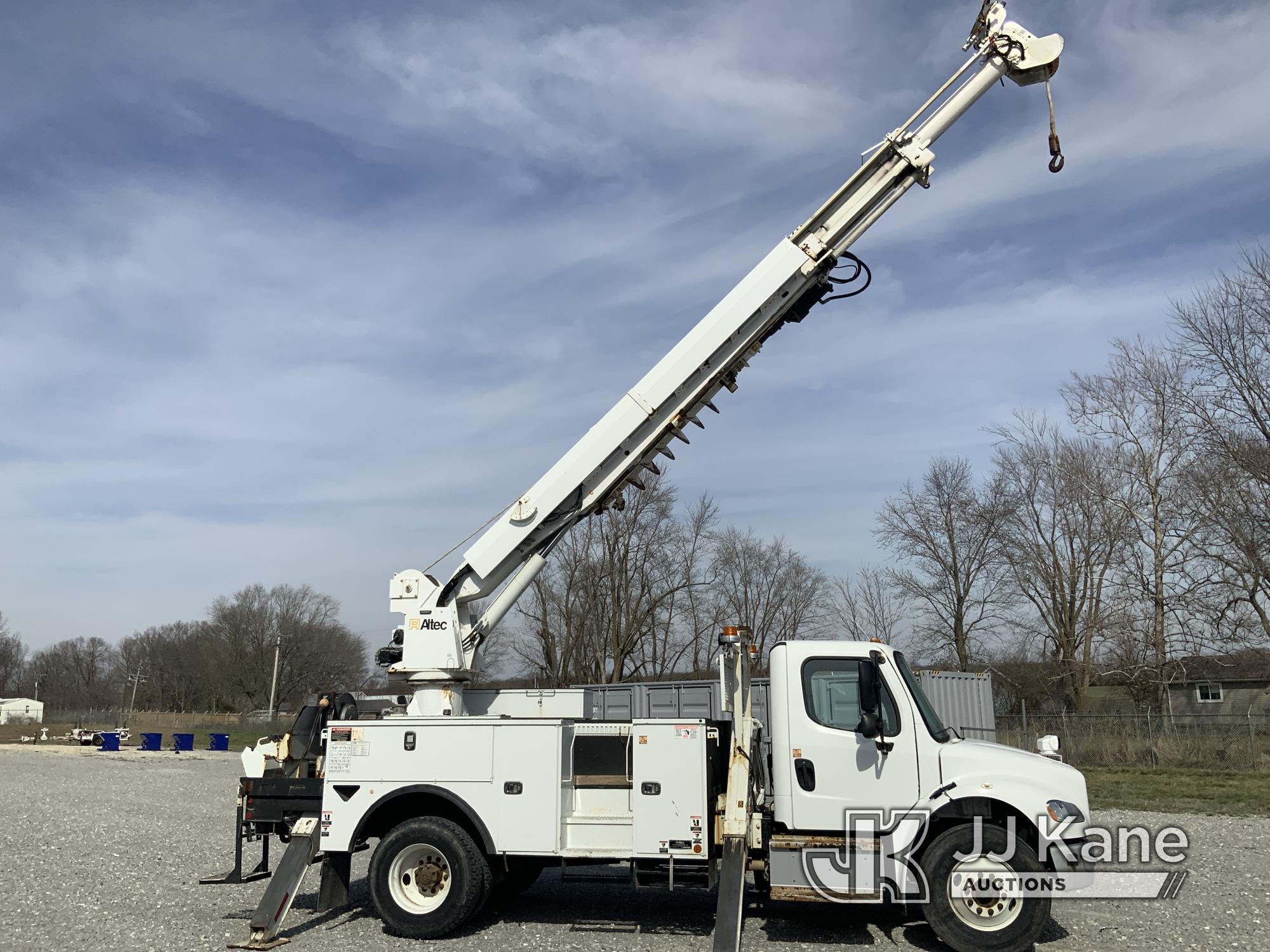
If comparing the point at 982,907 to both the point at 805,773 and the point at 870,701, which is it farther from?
the point at 870,701

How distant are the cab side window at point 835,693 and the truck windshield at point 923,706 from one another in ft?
0.74

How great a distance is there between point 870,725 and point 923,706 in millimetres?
657

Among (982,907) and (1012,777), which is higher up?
(1012,777)

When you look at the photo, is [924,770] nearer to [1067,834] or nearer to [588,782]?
[1067,834]

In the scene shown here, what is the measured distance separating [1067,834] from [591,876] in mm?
4121

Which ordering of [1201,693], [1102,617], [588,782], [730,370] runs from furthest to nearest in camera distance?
[1201,693]
[1102,617]
[730,370]
[588,782]

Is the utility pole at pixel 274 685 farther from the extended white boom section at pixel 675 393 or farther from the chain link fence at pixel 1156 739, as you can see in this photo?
the extended white boom section at pixel 675 393

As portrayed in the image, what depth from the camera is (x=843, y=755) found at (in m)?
7.61

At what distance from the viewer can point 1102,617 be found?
35719 millimetres

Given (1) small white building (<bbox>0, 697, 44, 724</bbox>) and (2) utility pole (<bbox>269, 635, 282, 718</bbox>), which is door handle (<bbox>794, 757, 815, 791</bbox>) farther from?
(1) small white building (<bbox>0, 697, 44, 724</bbox>)

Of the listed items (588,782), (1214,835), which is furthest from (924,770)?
(1214,835)

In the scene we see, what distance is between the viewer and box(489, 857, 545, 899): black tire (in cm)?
810

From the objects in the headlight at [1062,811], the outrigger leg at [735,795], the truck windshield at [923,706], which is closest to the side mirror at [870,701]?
the truck windshield at [923,706]

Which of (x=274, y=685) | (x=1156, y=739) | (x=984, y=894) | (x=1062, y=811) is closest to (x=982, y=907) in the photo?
(x=984, y=894)
